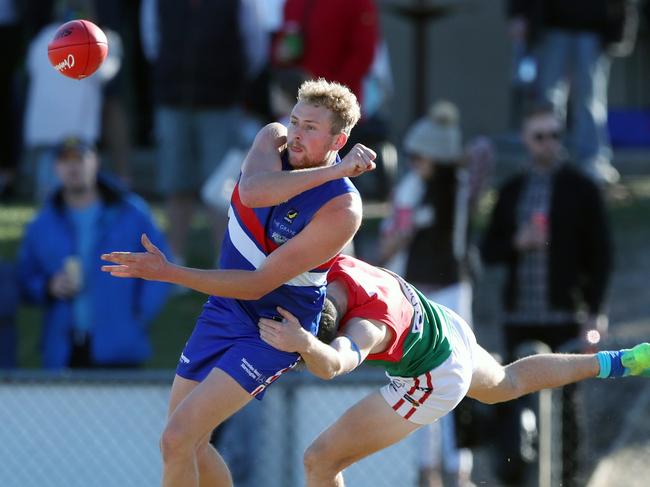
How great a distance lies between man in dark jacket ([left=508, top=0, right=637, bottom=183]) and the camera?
12.1m

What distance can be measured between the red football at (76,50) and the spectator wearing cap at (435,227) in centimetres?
363

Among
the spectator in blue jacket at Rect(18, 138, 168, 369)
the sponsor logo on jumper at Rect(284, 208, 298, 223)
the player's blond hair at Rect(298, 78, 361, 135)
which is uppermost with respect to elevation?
the player's blond hair at Rect(298, 78, 361, 135)

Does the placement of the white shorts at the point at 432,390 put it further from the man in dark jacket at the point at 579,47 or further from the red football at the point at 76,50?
the man in dark jacket at the point at 579,47

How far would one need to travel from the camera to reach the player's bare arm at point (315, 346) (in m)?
6.40

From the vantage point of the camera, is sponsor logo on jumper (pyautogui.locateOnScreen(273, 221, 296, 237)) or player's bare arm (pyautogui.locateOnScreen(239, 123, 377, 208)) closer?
player's bare arm (pyautogui.locateOnScreen(239, 123, 377, 208))

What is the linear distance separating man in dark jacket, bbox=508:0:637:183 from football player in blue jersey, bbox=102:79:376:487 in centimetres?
555

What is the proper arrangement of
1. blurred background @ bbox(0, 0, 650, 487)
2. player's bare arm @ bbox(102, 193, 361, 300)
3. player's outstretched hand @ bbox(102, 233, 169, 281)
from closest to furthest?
player's outstretched hand @ bbox(102, 233, 169, 281)
player's bare arm @ bbox(102, 193, 361, 300)
blurred background @ bbox(0, 0, 650, 487)

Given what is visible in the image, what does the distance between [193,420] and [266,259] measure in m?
0.74

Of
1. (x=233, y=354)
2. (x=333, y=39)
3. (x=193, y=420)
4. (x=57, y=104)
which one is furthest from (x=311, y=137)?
(x=57, y=104)

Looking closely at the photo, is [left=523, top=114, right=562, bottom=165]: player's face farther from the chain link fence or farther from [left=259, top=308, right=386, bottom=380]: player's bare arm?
[left=259, top=308, right=386, bottom=380]: player's bare arm

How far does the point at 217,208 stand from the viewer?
11391mm

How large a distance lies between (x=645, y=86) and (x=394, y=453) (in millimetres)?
8025

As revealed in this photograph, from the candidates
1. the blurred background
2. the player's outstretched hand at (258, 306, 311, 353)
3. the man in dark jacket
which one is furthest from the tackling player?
the man in dark jacket

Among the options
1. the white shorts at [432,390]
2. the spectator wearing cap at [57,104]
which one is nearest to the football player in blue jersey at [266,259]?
the white shorts at [432,390]
